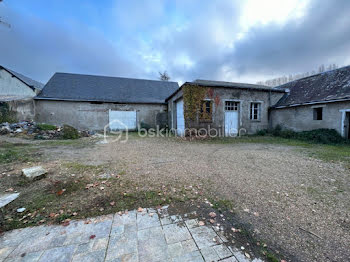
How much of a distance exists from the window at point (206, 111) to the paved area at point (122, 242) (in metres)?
7.36

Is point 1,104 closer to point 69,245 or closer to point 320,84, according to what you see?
point 69,245

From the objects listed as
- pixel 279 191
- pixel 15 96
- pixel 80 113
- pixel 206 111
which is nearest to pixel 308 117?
pixel 206 111

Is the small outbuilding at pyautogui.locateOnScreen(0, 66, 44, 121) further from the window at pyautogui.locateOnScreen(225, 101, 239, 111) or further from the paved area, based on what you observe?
the window at pyautogui.locateOnScreen(225, 101, 239, 111)

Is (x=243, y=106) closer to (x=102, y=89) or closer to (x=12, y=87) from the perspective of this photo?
(x=102, y=89)

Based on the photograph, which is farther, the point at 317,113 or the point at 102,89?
the point at 102,89

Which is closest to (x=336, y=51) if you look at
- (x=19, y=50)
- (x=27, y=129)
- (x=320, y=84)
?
(x=320, y=84)

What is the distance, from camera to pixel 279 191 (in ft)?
7.82

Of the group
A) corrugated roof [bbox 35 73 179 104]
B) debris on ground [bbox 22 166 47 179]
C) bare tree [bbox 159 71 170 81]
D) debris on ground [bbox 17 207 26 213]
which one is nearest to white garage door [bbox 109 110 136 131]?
corrugated roof [bbox 35 73 179 104]

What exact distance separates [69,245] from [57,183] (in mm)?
1690

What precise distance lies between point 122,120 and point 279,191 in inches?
478

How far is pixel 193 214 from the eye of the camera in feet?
5.90

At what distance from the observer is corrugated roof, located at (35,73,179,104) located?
11578mm

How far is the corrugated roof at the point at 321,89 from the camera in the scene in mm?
7493

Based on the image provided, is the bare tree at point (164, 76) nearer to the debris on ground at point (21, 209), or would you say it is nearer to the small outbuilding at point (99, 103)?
Answer: the small outbuilding at point (99, 103)
